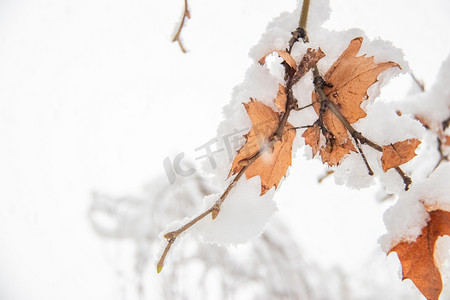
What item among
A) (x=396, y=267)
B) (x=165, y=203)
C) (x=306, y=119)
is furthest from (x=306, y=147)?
(x=165, y=203)

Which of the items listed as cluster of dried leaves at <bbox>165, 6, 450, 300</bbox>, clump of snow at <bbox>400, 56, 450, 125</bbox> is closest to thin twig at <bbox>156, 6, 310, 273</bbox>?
cluster of dried leaves at <bbox>165, 6, 450, 300</bbox>

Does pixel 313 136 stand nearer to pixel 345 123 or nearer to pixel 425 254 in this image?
pixel 345 123

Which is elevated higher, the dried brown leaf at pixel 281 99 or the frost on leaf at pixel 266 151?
the dried brown leaf at pixel 281 99

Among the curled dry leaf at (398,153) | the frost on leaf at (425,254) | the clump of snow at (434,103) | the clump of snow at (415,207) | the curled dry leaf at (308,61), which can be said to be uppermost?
the curled dry leaf at (308,61)

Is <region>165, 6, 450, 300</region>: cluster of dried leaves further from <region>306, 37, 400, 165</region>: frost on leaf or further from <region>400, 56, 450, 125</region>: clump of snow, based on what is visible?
<region>400, 56, 450, 125</region>: clump of snow

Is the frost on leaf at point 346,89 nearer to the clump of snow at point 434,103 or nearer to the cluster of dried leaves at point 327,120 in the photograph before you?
the cluster of dried leaves at point 327,120

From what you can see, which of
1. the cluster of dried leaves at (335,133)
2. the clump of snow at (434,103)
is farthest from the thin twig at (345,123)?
the clump of snow at (434,103)

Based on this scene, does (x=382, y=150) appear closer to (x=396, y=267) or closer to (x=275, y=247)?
(x=396, y=267)
